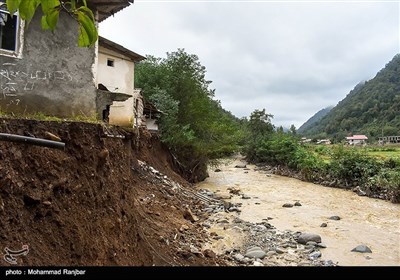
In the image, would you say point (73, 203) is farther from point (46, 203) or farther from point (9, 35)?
point (9, 35)

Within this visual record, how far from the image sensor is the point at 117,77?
1327 cm

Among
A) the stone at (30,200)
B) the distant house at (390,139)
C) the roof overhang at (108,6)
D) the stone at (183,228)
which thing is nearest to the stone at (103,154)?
the stone at (30,200)

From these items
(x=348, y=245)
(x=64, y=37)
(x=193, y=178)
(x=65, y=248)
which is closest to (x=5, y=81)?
(x=64, y=37)

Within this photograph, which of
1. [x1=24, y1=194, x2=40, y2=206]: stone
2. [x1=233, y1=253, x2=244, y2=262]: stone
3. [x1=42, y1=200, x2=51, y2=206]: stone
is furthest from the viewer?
[x1=233, y1=253, x2=244, y2=262]: stone

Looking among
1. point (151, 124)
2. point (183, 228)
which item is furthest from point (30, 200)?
point (151, 124)

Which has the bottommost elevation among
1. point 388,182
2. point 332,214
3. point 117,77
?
point 332,214

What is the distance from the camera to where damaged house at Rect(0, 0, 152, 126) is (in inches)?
223

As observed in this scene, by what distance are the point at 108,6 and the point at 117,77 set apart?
5.86 metres

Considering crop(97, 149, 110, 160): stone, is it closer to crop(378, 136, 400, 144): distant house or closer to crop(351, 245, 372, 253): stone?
crop(351, 245, 372, 253): stone

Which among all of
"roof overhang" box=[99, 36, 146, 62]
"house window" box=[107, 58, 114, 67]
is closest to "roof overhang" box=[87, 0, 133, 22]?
"roof overhang" box=[99, 36, 146, 62]

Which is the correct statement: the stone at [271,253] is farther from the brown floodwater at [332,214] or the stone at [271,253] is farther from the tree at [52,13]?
the tree at [52,13]

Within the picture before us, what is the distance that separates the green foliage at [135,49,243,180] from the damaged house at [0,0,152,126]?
14380 mm

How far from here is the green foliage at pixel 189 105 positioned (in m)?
22.1
